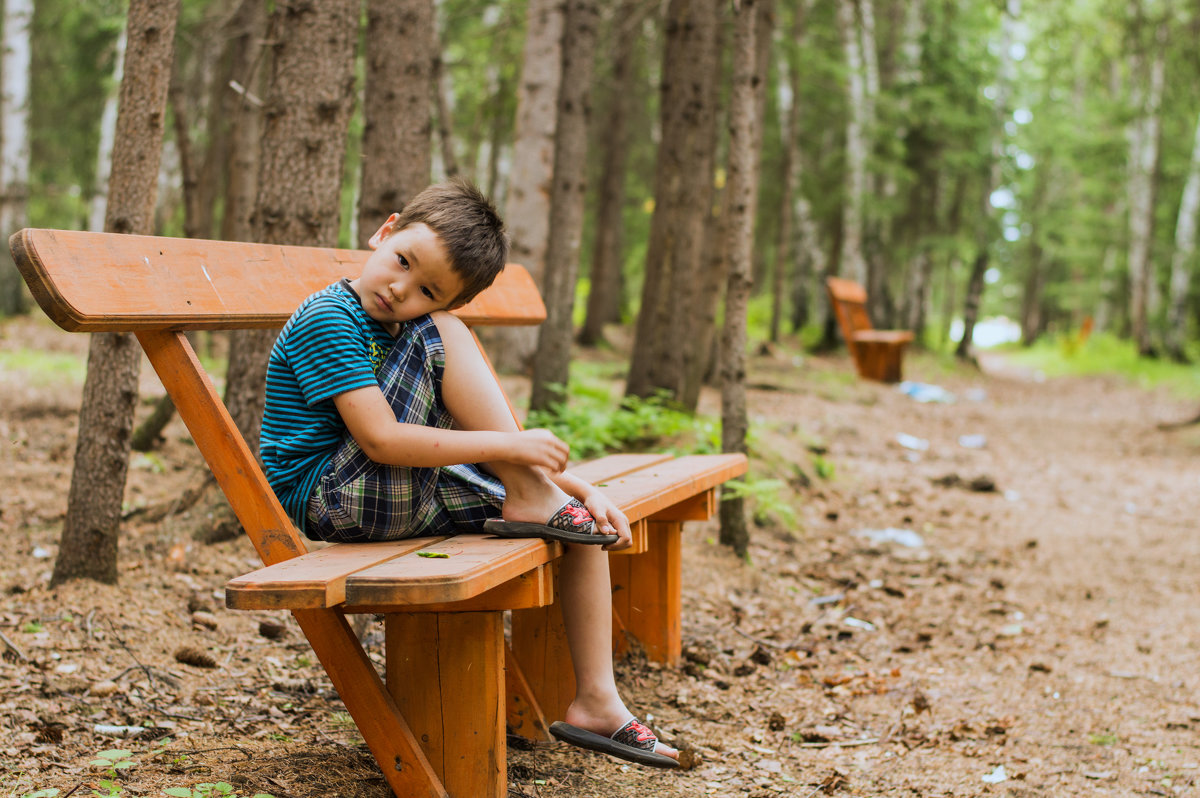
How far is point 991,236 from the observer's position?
19.8 meters

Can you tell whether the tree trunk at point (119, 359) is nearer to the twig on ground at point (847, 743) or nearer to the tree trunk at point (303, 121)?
the tree trunk at point (303, 121)

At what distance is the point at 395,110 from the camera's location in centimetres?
561

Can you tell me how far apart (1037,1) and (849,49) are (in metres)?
6.99

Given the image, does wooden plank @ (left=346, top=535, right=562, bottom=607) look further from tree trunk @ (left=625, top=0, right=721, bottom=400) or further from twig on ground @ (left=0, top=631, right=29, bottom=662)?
tree trunk @ (left=625, top=0, right=721, bottom=400)

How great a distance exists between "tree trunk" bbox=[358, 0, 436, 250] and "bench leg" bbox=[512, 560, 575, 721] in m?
3.23

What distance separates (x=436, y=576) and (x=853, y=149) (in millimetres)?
16586

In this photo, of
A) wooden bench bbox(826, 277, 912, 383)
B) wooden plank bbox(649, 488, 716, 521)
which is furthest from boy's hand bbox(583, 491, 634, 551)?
wooden bench bbox(826, 277, 912, 383)

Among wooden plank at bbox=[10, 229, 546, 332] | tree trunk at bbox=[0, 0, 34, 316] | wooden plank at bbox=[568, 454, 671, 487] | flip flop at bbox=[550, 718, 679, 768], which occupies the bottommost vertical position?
flip flop at bbox=[550, 718, 679, 768]

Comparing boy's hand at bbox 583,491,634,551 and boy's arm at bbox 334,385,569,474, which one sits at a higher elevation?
boy's arm at bbox 334,385,569,474

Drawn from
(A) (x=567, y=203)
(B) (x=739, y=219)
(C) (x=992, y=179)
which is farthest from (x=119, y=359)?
(C) (x=992, y=179)

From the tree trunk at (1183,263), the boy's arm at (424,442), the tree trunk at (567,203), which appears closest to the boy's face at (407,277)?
the boy's arm at (424,442)

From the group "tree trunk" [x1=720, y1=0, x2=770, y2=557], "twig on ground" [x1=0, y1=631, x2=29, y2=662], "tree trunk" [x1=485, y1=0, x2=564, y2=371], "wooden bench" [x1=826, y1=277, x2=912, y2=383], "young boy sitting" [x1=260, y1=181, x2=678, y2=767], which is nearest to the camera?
"young boy sitting" [x1=260, y1=181, x2=678, y2=767]

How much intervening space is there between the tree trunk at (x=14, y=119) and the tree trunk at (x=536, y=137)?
6830 millimetres

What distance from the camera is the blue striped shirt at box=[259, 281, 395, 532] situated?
7.30ft
